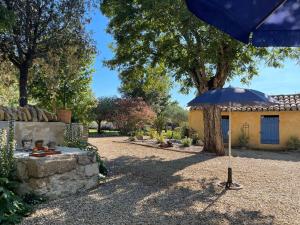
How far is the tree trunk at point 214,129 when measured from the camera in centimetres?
1408

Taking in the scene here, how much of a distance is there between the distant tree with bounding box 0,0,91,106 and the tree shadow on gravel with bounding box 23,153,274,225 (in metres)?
5.86

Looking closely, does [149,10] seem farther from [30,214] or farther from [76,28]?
[30,214]

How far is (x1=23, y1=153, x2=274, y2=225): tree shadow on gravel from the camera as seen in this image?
17.7ft

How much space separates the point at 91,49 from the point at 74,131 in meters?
4.24

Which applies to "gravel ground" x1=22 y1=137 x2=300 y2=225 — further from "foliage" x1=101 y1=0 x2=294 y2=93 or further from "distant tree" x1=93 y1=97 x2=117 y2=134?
"distant tree" x1=93 y1=97 x2=117 y2=134

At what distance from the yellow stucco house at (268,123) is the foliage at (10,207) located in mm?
14842

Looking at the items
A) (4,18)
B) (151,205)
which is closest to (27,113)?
(4,18)

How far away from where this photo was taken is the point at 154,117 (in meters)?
28.5

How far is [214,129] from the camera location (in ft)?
46.6

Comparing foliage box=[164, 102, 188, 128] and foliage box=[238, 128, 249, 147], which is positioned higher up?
foliage box=[164, 102, 188, 128]

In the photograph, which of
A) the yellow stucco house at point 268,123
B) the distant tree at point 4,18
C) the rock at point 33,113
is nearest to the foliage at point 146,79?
the yellow stucco house at point 268,123

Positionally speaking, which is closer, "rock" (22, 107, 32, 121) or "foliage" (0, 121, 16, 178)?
"foliage" (0, 121, 16, 178)

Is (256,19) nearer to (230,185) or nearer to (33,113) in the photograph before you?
(230,185)

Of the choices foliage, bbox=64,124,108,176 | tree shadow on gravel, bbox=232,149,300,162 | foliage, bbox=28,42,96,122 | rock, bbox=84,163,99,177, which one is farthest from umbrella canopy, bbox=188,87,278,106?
tree shadow on gravel, bbox=232,149,300,162
